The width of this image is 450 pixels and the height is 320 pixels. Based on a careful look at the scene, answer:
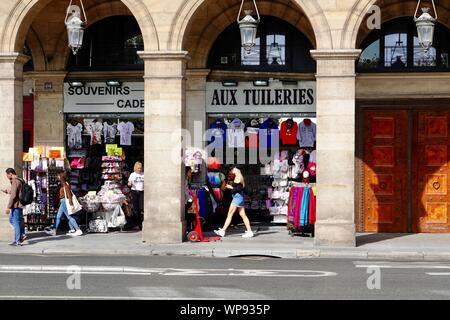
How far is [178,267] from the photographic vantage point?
1562cm

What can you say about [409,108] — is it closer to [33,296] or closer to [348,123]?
[348,123]

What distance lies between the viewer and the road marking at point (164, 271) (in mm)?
14578

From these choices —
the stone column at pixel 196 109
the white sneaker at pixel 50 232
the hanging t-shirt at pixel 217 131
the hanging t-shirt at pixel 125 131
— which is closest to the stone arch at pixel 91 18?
the hanging t-shirt at pixel 125 131

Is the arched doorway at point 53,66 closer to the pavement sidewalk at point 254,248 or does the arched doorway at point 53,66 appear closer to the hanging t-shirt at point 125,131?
the hanging t-shirt at point 125,131

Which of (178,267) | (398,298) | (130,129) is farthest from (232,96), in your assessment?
(398,298)

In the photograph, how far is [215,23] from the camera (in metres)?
22.7

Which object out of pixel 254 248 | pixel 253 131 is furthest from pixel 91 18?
pixel 254 248

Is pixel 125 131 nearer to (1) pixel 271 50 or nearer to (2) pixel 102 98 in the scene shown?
(2) pixel 102 98

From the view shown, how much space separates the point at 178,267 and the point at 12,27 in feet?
23.6

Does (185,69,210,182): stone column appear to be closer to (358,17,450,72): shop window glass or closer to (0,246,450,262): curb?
(358,17,450,72): shop window glass

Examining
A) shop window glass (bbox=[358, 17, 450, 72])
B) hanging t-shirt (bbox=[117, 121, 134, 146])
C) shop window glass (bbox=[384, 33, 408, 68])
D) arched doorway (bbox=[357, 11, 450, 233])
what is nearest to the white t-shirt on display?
hanging t-shirt (bbox=[117, 121, 134, 146])

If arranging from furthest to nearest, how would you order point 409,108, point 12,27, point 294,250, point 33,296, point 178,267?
point 409,108
point 12,27
point 294,250
point 178,267
point 33,296

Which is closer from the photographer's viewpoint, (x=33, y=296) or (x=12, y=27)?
(x=33, y=296)

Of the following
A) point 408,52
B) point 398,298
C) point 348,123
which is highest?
point 408,52
